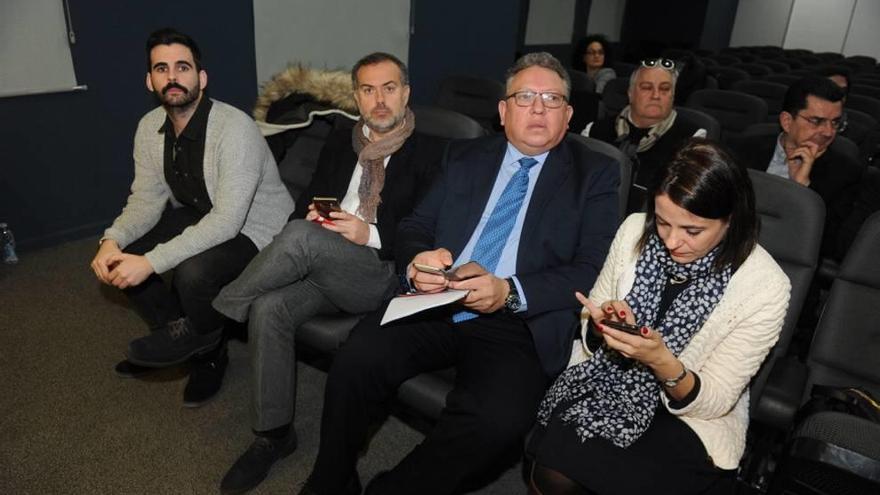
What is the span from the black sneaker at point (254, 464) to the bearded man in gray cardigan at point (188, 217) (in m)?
0.43

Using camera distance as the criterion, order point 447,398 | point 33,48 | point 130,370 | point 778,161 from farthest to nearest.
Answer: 1. point 33,48
2. point 778,161
3. point 130,370
4. point 447,398

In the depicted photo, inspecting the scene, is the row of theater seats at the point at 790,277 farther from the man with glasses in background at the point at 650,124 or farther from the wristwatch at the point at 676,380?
the man with glasses in background at the point at 650,124

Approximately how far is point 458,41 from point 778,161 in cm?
352

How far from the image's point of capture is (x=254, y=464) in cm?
186

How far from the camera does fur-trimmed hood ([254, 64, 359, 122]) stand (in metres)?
2.59

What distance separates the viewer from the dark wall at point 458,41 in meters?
5.18

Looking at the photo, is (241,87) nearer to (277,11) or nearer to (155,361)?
(277,11)

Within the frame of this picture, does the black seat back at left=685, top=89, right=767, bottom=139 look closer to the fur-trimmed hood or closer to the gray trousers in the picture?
the fur-trimmed hood

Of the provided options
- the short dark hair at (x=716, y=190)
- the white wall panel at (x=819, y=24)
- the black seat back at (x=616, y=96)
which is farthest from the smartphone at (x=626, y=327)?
→ the white wall panel at (x=819, y=24)

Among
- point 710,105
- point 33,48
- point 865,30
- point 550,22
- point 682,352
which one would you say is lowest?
point 682,352

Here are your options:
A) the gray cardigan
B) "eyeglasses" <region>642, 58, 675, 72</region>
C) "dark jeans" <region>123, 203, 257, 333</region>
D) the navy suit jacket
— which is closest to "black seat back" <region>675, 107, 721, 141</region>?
"eyeglasses" <region>642, 58, 675, 72</region>

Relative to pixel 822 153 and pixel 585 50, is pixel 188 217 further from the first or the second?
pixel 585 50

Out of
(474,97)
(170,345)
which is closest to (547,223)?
(170,345)

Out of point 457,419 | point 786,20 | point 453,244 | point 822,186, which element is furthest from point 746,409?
point 786,20
